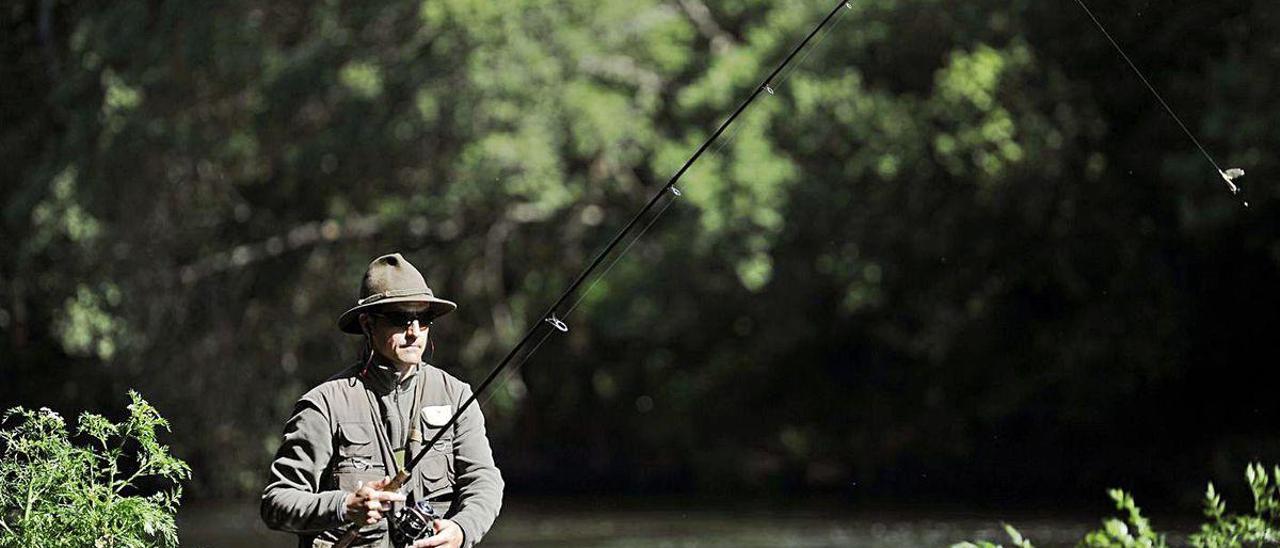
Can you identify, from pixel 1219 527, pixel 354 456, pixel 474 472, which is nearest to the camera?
pixel 354 456

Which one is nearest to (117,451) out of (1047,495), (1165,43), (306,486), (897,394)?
(306,486)

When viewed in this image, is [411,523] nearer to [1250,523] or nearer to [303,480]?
[303,480]

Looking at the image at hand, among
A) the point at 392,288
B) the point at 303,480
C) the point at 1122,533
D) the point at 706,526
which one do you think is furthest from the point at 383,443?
the point at 706,526

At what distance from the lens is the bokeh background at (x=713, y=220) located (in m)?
21.6

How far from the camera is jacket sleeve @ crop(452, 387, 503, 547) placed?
511 cm

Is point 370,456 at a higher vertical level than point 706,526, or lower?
lower

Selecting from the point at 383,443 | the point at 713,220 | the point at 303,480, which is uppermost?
the point at 713,220

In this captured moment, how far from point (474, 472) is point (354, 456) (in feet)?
1.02

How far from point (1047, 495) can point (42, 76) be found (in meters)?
12.5

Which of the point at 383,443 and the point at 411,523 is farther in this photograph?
the point at 383,443

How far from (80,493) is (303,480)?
3.03ft

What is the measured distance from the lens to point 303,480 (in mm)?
4961

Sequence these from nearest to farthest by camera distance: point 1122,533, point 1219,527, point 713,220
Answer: point 1122,533 < point 1219,527 < point 713,220

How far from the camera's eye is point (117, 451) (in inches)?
217
